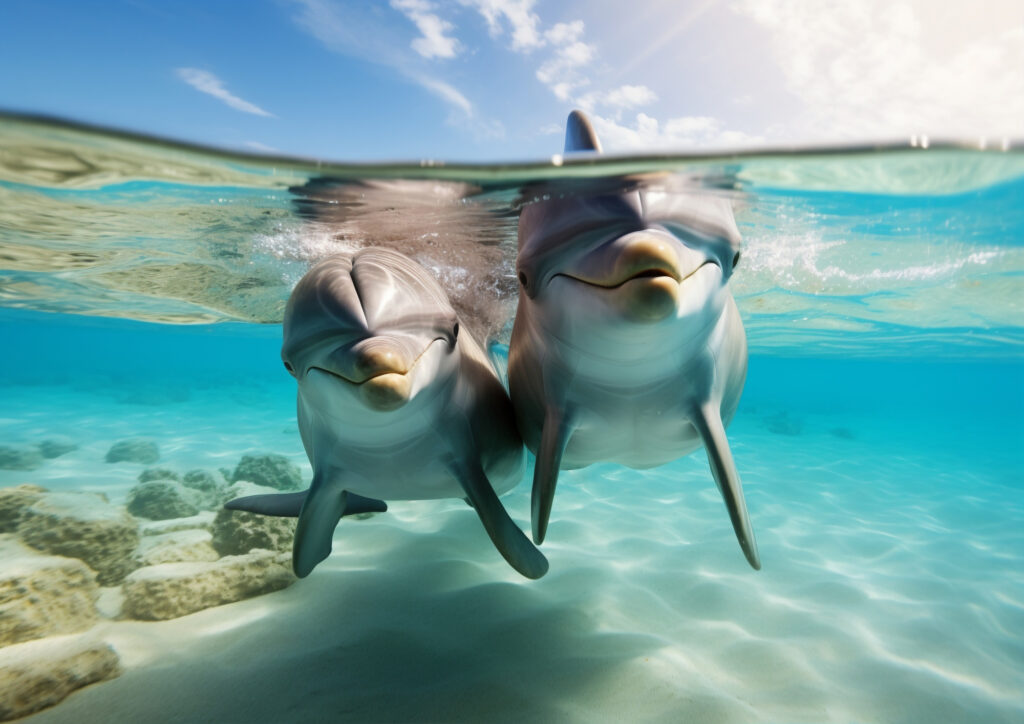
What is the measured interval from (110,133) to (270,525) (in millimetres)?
3892

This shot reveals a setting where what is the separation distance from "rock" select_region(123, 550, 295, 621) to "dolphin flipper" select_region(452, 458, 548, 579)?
2.27 meters

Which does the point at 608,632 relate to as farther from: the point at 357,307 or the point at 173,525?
the point at 173,525

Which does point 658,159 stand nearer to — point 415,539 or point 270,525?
point 415,539

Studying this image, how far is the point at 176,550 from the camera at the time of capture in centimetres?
504

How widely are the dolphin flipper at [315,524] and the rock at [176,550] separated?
93.6 inches

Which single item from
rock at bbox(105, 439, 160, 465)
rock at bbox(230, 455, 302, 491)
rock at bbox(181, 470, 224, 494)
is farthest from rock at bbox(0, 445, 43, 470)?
rock at bbox(230, 455, 302, 491)

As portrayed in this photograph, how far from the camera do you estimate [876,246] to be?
832 centimetres

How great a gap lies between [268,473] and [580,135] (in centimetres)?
804

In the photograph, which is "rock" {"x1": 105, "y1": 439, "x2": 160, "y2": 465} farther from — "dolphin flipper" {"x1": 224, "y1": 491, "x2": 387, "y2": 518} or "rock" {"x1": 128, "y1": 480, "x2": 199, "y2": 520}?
"dolphin flipper" {"x1": 224, "y1": 491, "x2": 387, "y2": 518}

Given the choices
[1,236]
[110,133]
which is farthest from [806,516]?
[1,236]

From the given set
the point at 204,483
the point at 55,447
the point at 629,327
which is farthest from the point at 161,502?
the point at 629,327

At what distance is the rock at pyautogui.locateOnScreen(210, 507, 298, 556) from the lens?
17.6 ft

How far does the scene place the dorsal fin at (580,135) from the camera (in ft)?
14.0

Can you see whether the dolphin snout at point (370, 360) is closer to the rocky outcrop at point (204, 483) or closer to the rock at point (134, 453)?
the rocky outcrop at point (204, 483)
